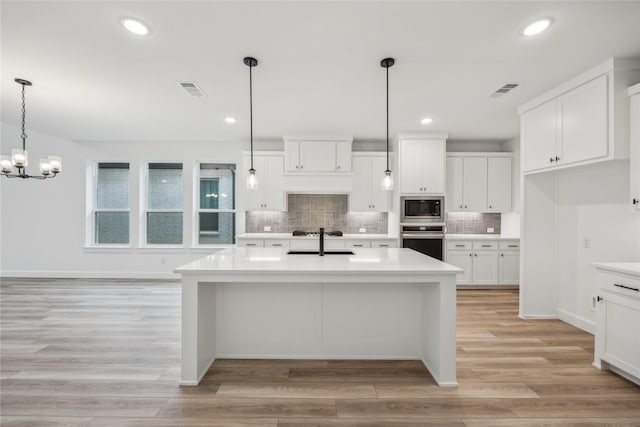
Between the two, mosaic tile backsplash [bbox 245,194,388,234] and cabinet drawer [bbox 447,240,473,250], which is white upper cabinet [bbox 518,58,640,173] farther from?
mosaic tile backsplash [bbox 245,194,388,234]

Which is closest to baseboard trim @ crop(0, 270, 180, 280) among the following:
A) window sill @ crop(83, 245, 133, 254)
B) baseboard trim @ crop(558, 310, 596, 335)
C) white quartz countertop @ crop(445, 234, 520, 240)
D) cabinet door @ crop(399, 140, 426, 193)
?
window sill @ crop(83, 245, 133, 254)

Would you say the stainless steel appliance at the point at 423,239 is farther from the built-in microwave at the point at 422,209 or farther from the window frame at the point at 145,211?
the window frame at the point at 145,211

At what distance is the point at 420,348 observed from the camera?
2820mm

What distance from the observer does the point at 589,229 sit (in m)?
3.53

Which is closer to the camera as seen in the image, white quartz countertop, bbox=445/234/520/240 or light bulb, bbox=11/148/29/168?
light bulb, bbox=11/148/29/168

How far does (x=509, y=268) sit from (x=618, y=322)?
9.97ft

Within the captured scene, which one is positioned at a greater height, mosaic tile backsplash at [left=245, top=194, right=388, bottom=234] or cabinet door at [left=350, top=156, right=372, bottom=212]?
cabinet door at [left=350, top=156, right=372, bottom=212]

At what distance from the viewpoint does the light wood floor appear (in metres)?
2.01

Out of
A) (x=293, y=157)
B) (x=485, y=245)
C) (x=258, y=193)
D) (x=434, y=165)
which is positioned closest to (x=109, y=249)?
(x=258, y=193)

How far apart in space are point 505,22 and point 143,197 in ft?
20.0

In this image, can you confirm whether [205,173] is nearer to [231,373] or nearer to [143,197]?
[143,197]

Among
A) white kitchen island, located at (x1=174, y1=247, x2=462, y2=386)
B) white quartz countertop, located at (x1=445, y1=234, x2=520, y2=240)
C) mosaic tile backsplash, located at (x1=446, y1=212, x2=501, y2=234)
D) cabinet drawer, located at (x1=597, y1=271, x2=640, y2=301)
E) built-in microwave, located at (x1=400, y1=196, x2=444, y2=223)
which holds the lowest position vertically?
white kitchen island, located at (x1=174, y1=247, x2=462, y2=386)

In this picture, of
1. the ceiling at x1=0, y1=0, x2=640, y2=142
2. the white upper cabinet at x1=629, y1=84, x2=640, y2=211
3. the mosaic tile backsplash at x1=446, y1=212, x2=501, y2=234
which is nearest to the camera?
the ceiling at x1=0, y1=0, x2=640, y2=142

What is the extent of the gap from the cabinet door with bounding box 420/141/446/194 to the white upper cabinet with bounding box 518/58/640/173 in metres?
1.46
